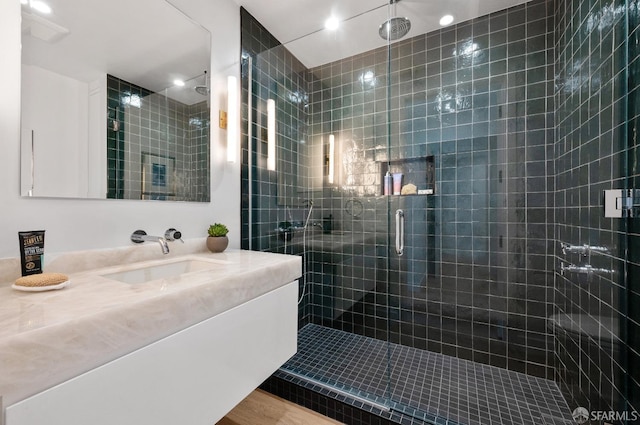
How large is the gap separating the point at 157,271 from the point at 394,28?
2.33 m

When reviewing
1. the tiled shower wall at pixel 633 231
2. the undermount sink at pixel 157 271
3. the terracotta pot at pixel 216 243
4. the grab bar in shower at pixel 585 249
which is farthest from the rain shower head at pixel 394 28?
the undermount sink at pixel 157 271

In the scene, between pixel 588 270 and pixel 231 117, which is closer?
pixel 588 270

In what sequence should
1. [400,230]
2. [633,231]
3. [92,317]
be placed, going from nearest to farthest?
[92,317]
[633,231]
[400,230]

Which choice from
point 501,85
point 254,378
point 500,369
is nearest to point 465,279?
point 500,369

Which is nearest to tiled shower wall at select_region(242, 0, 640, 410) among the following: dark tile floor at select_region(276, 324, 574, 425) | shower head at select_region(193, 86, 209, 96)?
dark tile floor at select_region(276, 324, 574, 425)

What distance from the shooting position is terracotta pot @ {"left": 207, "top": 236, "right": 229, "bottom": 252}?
1.60m

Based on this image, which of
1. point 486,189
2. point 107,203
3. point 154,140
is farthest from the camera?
point 486,189

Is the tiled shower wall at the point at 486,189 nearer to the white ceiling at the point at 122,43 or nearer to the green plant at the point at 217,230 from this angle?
the green plant at the point at 217,230

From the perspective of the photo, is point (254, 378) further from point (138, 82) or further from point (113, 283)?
point (138, 82)

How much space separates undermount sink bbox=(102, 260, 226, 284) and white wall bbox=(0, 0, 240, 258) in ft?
0.55

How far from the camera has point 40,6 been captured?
1.05 m

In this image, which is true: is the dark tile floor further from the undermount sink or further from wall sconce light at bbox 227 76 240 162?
wall sconce light at bbox 227 76 240 162

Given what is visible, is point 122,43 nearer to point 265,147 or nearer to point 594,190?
point 265,147

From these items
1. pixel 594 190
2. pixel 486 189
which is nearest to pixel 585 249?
pixel 594 190
